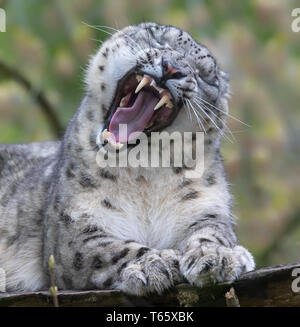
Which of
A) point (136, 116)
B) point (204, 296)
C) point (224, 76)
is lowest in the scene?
point (204, 296)

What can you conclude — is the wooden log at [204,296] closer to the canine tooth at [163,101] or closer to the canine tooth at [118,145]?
the canine tooth at [118,145]

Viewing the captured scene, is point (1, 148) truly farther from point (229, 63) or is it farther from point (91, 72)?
point (229, 63)

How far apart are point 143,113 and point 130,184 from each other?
1.77 feet

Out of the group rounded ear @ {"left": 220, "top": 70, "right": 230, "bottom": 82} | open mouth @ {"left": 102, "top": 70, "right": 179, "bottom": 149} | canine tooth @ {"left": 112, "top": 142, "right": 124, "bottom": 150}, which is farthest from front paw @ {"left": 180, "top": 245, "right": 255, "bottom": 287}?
rounded ear @ {"left": 220, "top": 70, "right": 230, "bottom": 82}

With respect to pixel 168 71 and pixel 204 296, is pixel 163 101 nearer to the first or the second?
pixel 168 71

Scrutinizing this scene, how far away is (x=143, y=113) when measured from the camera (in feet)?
22.0

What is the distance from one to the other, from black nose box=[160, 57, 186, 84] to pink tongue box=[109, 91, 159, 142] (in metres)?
0.16

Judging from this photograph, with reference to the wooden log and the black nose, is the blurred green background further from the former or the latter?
the wooden log

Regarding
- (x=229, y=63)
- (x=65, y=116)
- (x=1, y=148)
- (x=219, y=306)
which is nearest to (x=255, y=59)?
(x=229, y=63)

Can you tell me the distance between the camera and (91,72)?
7344mm

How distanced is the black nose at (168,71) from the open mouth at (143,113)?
7 cm

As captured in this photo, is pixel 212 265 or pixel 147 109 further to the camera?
pixel 147 109

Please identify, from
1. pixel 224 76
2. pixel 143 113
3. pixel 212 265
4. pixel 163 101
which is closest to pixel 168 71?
pixel 163 101

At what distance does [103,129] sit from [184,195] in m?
0.76
